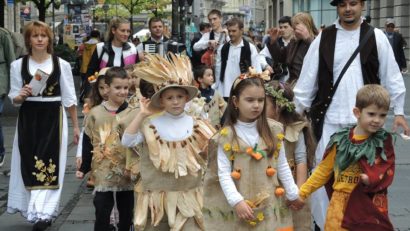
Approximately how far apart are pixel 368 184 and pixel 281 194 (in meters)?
0.56

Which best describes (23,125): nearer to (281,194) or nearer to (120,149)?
(120,149)

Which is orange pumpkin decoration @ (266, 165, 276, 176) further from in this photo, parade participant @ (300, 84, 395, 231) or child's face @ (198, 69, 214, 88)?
child's face @ (198, 69, 214, 88)

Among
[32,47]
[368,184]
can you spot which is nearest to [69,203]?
[32,47]

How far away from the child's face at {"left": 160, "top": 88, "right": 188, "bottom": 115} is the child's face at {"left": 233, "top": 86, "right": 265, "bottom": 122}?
2.17ft

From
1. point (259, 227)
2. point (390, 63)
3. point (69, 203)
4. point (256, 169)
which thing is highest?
point (390, 63)

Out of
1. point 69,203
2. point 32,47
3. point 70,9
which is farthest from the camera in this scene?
point 70,9

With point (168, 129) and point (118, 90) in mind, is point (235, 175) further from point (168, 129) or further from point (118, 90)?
point (118, 90)

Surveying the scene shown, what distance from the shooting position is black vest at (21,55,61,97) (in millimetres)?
7484

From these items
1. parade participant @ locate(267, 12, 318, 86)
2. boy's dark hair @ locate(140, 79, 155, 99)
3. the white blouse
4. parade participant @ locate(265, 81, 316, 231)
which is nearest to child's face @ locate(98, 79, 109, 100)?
the white blouse

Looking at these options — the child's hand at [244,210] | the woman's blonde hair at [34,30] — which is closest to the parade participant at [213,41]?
the woman's blonde hair at [34,30]

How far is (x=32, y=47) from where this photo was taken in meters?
7.50

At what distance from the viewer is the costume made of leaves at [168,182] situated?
5547 mm

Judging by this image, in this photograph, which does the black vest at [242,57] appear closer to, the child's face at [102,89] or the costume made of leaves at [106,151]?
the child's face at [102,89]

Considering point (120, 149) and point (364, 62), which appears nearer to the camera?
point (364, 62)
